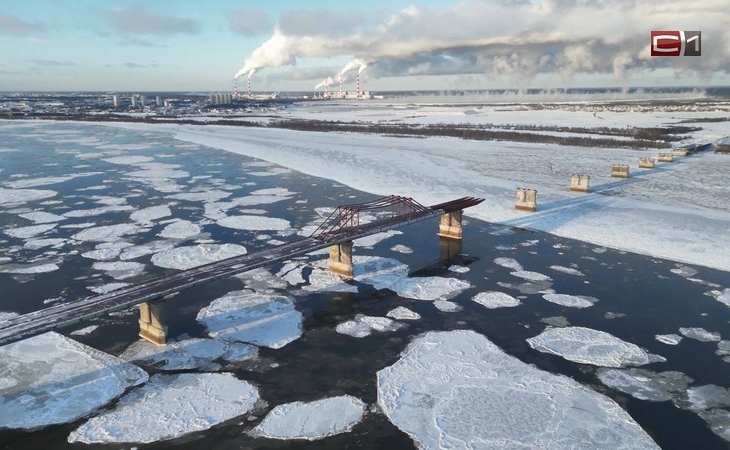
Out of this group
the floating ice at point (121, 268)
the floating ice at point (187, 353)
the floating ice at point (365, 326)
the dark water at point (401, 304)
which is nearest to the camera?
the dark water at point (401, 304)

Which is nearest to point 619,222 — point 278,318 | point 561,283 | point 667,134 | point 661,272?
point 661,272

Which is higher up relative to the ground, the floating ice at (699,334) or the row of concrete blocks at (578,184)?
the row of concrete blocks at (578,184)

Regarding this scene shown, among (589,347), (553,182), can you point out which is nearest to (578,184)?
(553,182)

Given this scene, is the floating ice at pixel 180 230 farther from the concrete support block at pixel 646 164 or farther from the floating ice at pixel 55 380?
the concrete support block at pixel 646 164

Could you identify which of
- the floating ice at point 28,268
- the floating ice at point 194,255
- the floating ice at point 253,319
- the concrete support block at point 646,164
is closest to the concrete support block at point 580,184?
the concrete support block at point 646,164

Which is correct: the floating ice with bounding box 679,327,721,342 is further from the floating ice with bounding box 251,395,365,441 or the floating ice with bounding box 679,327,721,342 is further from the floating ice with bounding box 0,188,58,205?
the floating ice with bounding box 0,188,58,205
